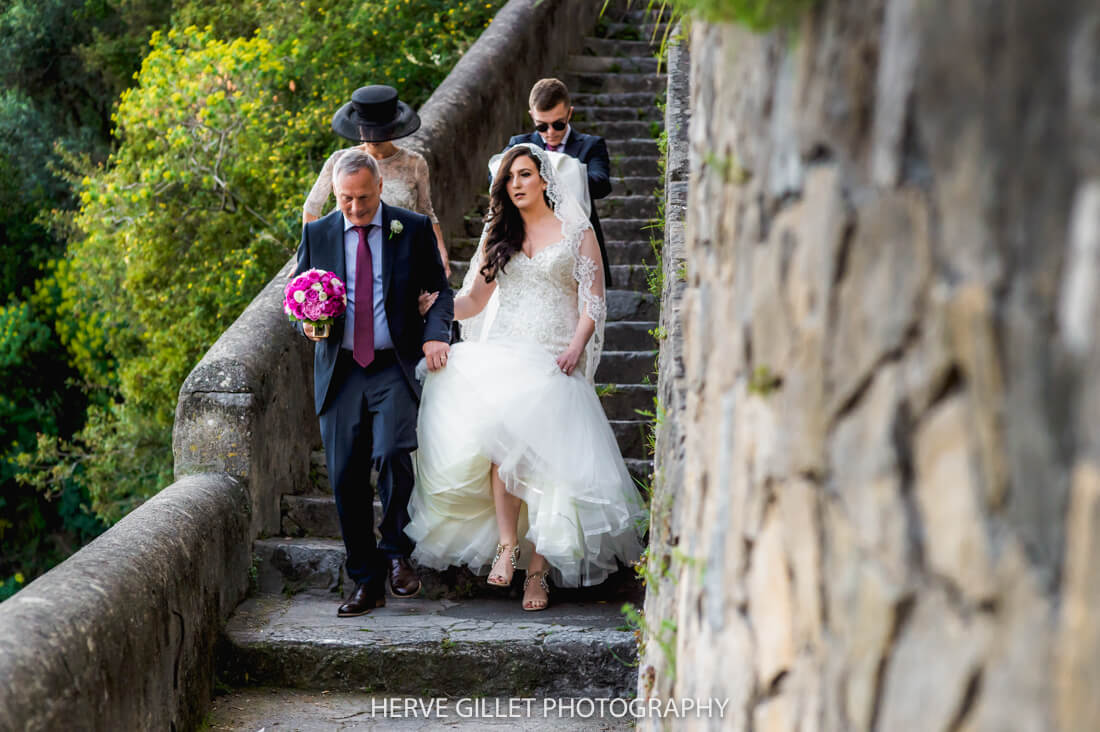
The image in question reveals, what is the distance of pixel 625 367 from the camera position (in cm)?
607

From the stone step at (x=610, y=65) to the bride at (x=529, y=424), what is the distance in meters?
6.02

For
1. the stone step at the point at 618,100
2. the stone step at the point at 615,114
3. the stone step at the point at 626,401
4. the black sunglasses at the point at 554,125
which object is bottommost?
the stone step at the point at 626,401

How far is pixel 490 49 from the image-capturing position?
9.03m

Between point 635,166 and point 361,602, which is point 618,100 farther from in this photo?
point 361,602

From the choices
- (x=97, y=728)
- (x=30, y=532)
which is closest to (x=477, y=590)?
(x=97, y=728)

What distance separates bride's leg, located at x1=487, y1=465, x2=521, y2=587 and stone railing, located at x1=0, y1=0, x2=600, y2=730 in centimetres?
105

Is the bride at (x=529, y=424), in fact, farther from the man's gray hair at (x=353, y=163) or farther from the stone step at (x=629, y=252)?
the stone step at (x=629, y=252)

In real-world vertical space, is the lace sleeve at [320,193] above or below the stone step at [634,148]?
below

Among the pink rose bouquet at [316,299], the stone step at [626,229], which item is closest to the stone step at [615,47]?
the stone step at [626,229]

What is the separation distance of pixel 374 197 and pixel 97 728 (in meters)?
2.29

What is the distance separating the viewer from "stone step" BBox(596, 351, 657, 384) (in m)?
6.06

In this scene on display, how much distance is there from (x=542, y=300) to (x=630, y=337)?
1.58m

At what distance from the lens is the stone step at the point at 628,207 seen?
7785 millimetres

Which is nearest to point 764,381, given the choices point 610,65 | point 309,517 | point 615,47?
point 309,517
